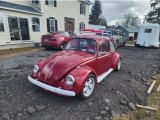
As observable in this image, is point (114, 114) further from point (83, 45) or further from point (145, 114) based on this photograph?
point (83, 45)

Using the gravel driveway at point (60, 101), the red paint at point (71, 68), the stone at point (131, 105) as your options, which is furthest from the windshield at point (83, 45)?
the stone at point (131, 105)

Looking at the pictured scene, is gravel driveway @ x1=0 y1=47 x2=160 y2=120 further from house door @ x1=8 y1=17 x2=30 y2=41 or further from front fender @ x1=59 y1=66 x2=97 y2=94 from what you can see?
house door @ x1=8 y1=17 x2=30 y2=41

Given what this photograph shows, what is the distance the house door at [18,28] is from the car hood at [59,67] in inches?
393

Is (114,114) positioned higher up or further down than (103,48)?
further down

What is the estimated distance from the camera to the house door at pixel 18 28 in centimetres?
1295

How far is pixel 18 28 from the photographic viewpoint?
1346 centimetres

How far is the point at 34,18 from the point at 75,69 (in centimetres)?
1266

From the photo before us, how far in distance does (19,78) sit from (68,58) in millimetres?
2238

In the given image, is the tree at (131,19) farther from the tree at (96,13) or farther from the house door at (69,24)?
the house door at (69,24)

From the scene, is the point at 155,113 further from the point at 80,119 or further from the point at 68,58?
the point at 68,58

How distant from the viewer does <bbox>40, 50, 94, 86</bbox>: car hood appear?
4035 mm

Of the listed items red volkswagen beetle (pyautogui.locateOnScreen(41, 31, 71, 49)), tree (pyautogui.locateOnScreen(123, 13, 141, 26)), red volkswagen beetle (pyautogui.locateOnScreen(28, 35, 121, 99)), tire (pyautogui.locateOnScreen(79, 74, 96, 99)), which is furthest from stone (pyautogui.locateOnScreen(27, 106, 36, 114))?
tree (pyautogui.locateOnScreen(123, 13, 141, 26))

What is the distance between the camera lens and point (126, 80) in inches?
245

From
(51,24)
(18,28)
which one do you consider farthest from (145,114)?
(51,24)
